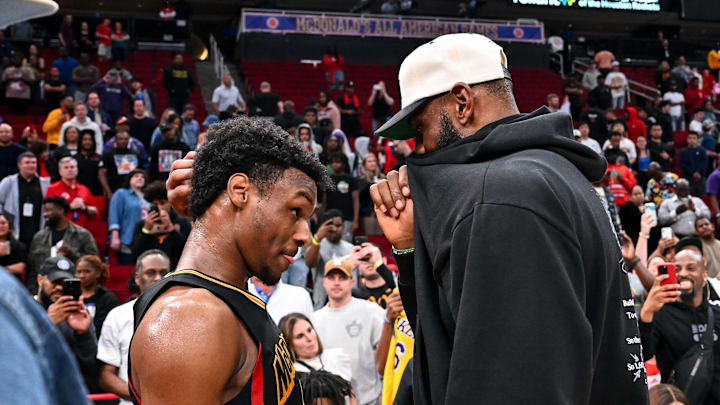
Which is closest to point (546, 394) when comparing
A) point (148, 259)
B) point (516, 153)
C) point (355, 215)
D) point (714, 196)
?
point (516, 153)

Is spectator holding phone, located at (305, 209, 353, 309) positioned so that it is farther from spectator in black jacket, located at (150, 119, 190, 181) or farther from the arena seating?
the arena seating

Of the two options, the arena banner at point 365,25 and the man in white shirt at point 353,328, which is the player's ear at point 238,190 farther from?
the arena banner at point 365,25

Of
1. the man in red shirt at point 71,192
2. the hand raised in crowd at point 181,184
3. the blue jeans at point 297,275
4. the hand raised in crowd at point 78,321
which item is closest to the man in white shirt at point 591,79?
the blue jeans at point 297,275

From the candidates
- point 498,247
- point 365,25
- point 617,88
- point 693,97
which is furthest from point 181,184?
point 365,25

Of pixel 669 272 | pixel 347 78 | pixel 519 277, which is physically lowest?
pixel 669 272

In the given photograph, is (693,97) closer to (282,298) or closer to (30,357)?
(282,298)

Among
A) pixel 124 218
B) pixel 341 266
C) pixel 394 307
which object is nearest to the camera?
pixel 394 307

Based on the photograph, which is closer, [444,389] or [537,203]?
[537,203]

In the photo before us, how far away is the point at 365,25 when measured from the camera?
2175 centimetres

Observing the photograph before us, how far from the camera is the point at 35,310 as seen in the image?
2.62ft

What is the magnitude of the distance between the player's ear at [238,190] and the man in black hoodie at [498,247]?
0.39 metres

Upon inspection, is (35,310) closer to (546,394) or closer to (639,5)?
(546,394)

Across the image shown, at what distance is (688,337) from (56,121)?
9.01 meters

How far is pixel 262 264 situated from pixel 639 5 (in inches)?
757
